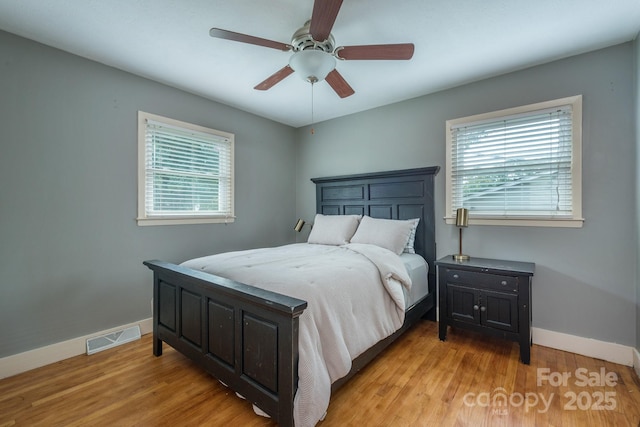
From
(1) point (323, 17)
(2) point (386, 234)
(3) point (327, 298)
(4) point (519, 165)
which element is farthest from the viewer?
(2) point (386, 234)

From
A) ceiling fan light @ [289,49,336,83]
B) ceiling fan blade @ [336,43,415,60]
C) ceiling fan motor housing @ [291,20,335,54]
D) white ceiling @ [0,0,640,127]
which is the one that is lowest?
ceiling fan light @ [289,49,336,83]

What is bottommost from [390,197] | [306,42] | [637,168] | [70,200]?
[70,200]

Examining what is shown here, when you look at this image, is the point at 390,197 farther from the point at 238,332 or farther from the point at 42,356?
the point at 42,356

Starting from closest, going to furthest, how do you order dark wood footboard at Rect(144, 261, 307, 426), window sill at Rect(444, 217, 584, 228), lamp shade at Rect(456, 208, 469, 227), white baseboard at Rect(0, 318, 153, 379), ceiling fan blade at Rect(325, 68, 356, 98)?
dark wood footboard at Rect(144, 261, 307, 426) → white baseboard at Rect(0, 318, 153, 379) → ceiling fan blade at Rect(325, 68, 356, 98) → window sill at Rect(444, 217, 584, 228) → lamp shade at Rect(456, 208, 469, 227)

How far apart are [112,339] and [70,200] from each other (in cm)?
128

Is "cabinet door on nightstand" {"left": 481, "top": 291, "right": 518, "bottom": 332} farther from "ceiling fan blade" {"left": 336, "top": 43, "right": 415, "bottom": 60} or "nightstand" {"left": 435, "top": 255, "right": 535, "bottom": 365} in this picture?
"ceiling fan blade" {"left": 336, "top": 43, "right": 415, "bottom": 60}

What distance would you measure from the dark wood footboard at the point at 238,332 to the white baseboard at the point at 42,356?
0.83 meters

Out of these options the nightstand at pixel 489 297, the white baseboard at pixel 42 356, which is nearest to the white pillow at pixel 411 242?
the nightstand at pixel 489 297

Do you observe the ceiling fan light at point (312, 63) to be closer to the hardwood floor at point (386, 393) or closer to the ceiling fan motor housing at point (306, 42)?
the ceiling fan motor housing at point (306, 42)

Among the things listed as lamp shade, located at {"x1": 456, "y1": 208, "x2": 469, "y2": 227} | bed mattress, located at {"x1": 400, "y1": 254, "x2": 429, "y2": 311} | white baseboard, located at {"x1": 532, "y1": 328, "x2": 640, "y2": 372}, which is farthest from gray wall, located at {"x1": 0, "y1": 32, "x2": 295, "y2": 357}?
white baseboard, located at {"x1": 532, "y1": 328, "x2": 640, "y2": 372}

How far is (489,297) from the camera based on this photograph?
2.41 m

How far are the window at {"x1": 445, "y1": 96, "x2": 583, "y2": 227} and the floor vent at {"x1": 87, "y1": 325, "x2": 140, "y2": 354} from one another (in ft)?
11.0

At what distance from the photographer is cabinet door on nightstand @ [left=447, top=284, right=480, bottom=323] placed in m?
2.48

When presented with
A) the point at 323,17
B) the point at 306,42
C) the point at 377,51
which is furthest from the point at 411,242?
the point at 323,17
